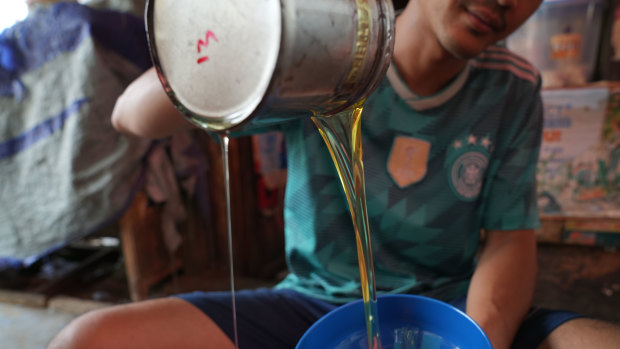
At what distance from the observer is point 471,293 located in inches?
36.7

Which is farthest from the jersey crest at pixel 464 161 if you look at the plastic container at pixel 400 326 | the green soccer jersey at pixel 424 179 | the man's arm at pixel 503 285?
the plastic container at pixel 400 326

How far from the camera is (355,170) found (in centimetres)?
A: 59

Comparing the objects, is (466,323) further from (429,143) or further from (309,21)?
(429,143)

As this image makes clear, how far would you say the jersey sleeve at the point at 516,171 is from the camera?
3.46 feet

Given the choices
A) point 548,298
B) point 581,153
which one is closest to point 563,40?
point 581,153

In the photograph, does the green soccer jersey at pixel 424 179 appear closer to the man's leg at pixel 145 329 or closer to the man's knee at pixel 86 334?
the man's leg at pixel 145 329

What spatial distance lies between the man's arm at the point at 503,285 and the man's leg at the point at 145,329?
0.57m

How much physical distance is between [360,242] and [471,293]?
18.2 inches

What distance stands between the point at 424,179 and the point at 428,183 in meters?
0.01

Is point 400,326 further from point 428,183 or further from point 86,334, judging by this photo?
point 86,334

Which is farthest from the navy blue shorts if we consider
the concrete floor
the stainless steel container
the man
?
the concrete floor

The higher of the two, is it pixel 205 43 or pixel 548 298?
pixel 205 43

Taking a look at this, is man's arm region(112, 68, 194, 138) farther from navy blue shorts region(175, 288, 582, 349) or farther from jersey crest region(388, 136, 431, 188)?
jersey crest region(388, 136, 431, 188)

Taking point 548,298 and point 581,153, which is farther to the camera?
point 581,153
